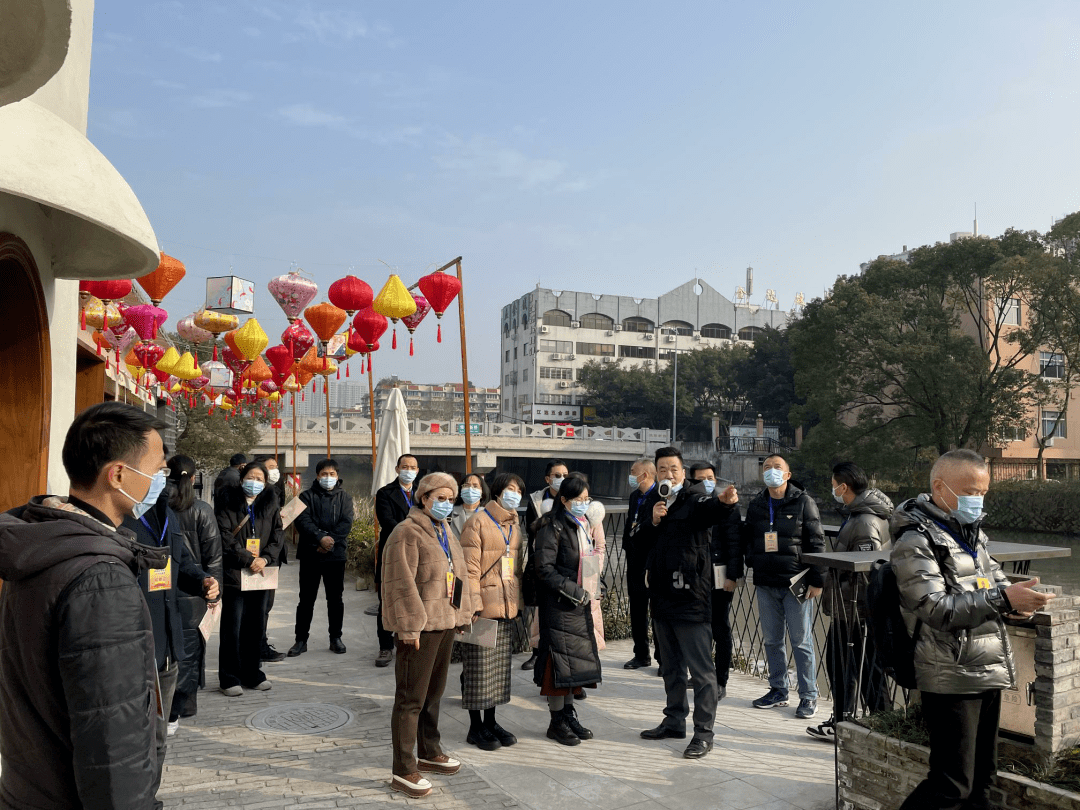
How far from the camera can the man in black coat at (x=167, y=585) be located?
3688 millimetres

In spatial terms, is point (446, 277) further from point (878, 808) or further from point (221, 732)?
point (878, 808)

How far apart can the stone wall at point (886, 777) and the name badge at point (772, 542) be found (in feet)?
6.54

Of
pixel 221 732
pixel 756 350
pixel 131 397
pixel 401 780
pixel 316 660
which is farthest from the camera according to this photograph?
pixel 756 350

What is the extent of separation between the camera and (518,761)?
15.1 feet

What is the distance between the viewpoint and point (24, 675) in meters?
1.75

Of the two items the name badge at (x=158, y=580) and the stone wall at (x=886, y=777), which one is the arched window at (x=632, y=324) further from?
the name badge at (x=158, y=580)

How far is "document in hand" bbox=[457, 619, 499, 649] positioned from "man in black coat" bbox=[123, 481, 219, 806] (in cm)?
151

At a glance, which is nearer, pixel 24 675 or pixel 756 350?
pixel 24 675

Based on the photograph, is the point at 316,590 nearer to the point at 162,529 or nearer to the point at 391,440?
the point at 162,529

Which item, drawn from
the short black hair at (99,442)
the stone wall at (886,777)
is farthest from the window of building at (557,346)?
the short black hair at (99,442)

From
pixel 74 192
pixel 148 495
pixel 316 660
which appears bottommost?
pixel 316 660

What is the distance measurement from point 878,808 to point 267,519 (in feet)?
16.0

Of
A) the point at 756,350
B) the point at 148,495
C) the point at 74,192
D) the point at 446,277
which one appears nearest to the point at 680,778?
the point at 148,495

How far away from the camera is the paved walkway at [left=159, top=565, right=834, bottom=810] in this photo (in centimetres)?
407
